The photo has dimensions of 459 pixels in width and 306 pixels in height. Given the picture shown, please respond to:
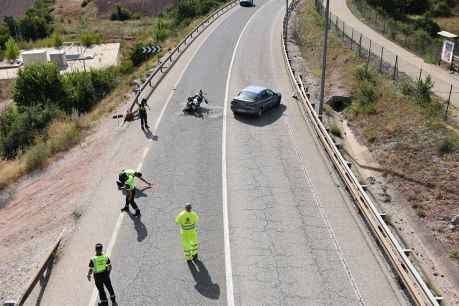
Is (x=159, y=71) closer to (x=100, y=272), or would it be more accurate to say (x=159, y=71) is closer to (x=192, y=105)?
(x=192, y=105)

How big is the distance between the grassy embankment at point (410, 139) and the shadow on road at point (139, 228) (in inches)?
334

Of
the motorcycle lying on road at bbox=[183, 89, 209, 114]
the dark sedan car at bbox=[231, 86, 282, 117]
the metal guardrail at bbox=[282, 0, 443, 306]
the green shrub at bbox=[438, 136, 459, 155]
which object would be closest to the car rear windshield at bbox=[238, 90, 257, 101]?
the dark sedan car at bbox=[231, 86, 282, 117]

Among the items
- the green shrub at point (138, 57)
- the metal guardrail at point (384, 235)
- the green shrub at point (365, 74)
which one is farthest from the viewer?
the green shrub at point (138, 57)

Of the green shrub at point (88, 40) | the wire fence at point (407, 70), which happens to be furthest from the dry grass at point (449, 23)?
the green shrub at point (88, 40)

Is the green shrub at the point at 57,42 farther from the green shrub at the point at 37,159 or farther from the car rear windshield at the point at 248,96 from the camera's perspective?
the car rear windshield at the point at 248,96

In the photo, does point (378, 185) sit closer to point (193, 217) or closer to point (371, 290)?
point (371, 290)

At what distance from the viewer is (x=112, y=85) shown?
4169cm

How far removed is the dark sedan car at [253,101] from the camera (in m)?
25.0

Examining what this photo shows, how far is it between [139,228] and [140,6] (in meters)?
99.3

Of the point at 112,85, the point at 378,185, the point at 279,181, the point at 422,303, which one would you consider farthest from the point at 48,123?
the point at 422,303

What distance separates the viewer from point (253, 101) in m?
24.9

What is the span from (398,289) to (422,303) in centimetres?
119

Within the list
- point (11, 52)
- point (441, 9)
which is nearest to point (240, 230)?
point (11, 52)

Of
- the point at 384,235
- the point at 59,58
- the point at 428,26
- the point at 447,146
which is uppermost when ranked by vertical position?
the point at 447,146
